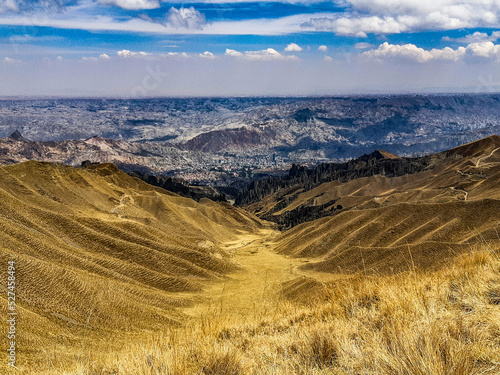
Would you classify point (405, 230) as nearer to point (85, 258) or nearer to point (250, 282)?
point (250, 282)

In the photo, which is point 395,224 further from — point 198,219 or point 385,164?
point 385,164

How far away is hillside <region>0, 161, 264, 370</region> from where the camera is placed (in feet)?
82.4

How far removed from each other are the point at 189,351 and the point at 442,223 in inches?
2029

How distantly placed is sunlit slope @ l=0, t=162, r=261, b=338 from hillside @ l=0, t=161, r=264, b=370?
0.29 feet

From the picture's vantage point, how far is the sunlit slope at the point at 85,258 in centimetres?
2667

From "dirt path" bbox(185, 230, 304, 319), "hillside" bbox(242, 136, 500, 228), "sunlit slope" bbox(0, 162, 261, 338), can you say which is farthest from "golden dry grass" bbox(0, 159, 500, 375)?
"hillside" bbox(242, 136, 500, 228)

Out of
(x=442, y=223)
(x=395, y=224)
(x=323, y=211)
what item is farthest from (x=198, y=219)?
(x=442, y=223)

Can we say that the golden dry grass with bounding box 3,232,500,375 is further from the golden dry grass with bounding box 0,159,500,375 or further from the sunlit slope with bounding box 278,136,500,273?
the sunlit slope with bounding box 278,136,500,273

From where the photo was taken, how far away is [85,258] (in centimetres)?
3816

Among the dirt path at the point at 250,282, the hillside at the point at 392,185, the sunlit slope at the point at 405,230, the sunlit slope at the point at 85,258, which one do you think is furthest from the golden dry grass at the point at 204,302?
the hillside at the point at 392,185

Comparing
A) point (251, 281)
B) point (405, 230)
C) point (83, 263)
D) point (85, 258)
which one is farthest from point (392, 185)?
point (83, 263)

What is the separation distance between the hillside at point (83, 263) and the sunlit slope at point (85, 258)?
0.09 meters

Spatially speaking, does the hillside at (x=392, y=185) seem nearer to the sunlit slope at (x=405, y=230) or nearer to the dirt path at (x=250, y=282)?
the sunlit slope at (x=405, y=230)

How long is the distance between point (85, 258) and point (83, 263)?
1.95 metres
